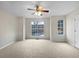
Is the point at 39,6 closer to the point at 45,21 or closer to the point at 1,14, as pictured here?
the point at 1,14

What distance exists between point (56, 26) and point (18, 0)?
533cm

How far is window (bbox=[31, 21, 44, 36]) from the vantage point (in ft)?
35.3

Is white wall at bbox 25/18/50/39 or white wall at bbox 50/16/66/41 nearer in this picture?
white wall at bbox 50/16/66/41

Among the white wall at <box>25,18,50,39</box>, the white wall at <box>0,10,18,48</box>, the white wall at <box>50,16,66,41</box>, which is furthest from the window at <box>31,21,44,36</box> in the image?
the white wall at <box>0,10,18,48</box>

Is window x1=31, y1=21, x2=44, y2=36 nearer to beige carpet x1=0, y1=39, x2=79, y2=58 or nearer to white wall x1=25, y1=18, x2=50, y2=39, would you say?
white wall x1=25, y1=18, x2=50, y2=39

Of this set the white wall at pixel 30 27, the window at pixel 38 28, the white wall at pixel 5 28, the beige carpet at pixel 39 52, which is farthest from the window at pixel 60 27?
the white wall at pixel 5 28

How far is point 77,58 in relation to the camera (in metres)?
3.83

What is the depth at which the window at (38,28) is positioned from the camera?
10773 mm

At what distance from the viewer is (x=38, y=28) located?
35.5ft

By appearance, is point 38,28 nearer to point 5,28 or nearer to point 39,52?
point 5,28

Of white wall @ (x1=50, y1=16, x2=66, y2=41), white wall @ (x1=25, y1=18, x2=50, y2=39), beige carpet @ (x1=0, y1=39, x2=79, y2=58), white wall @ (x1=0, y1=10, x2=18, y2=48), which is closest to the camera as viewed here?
beige carpet @ (x1=0, y1=39, x2=79, y2=58)

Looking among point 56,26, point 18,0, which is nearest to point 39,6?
point 18,0

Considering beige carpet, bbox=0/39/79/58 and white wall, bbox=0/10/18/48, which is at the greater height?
white wall, bbox=0/10/18/48

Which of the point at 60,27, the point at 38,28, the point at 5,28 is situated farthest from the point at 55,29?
the point at 5,28
